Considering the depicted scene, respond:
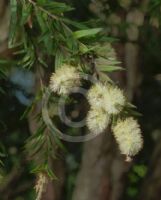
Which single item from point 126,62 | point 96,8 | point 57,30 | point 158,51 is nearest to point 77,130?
point 126,62

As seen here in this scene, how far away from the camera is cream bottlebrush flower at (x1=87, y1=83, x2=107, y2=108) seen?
0.93m

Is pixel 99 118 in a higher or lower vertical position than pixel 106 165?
higher

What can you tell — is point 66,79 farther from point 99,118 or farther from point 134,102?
point 134,102

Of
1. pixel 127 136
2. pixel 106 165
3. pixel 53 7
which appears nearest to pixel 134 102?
pixel 106 165

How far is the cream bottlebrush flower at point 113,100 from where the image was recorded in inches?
36.1

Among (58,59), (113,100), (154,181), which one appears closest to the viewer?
(113,100)

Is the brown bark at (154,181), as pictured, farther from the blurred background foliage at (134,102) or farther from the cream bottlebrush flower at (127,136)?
the cream bottlebrush flower at (127,136)

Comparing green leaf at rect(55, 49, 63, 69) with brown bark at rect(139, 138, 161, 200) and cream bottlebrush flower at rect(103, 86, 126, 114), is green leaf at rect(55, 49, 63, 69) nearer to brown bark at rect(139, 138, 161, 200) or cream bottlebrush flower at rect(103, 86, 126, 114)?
cream bottlebrush flower at rect(103, 86, 126, 114)

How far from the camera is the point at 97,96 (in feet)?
3.07

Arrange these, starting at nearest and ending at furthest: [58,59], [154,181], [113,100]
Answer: [113,100] < [58,59] < [154,181]

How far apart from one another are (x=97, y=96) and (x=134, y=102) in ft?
8.24

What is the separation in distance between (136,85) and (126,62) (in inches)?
7.8

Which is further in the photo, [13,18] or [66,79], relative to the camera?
[13,18]

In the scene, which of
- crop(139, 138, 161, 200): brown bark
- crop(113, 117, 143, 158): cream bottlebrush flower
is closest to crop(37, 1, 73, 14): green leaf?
crop(113, 117, 143, 158): cream bottlebrush flower
